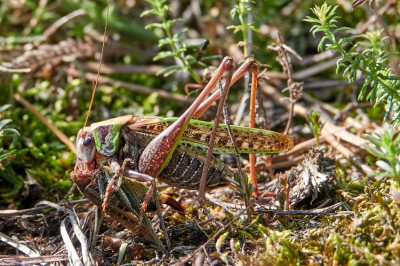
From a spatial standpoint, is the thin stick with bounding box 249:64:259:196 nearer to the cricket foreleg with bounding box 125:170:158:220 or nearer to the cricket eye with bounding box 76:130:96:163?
the cricket foreleg with bounding box 125:170:158:220

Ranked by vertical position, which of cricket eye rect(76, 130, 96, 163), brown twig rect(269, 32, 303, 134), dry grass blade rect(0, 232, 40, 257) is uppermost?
brown twig rect(269, 32, 303, 134)

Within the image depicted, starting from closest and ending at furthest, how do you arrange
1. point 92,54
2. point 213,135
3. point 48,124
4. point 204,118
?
point 213,135
point 204,118
point 48,124
point 92,54

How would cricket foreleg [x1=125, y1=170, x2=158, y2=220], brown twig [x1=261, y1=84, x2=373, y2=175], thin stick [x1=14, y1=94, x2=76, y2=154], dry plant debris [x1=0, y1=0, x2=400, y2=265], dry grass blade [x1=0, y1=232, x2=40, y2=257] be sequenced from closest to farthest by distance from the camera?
dry plant debris [x1=0, y1=0, x2=400, y2=265] < cricket foreleg [x1=125, y1=170, x2=158, y2=220] < dry grass blade [x1=0, y1=232, x2=40, y2=257] < brown twig [x1=261, y1=84, x2=373, y2=175] < thin stick [x1=14, y1=94, x2=76, y2=154]

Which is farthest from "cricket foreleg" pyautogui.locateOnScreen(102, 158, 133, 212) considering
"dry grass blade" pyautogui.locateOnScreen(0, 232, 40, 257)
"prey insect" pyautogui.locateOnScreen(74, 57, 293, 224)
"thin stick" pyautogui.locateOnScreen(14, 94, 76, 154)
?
"thin stick" pyautogui.locateOnScreen(14, 94, 76, 154)

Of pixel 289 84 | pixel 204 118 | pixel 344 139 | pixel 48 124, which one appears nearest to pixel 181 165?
pixel 204 118

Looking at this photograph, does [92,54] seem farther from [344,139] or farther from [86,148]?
[344,139]

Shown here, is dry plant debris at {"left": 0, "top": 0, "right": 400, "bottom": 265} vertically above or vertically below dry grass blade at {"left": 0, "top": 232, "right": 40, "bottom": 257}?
above

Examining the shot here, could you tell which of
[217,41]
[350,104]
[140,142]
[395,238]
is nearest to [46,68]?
→ [217,41]

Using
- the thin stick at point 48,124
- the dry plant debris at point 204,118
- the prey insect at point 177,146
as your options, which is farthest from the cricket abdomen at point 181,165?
the thin stick at point 48,124
